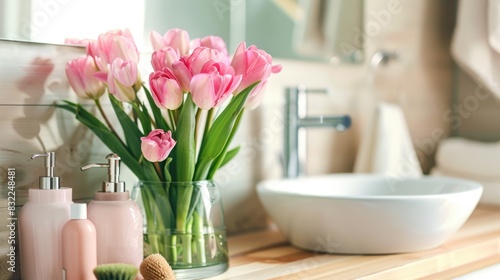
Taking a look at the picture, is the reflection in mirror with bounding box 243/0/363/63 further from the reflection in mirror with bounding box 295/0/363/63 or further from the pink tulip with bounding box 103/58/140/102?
the pink tulip with bounding box 103/58/140/102

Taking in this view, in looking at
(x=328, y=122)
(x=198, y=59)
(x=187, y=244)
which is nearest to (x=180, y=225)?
(x=187, y=244)

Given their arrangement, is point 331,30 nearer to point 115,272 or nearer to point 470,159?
point 470,159

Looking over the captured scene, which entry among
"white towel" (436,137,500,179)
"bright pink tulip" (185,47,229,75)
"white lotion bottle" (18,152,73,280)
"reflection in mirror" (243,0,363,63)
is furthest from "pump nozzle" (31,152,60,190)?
"white towel" (436,137,500,179)

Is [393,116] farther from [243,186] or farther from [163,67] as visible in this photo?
[163,67]

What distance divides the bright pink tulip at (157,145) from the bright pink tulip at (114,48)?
115mm

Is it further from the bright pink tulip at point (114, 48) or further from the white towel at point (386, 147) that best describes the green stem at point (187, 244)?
the white towel at point (386, 147)

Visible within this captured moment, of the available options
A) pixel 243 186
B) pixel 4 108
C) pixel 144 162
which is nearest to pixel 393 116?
pixel 243 186

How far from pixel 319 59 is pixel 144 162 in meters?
0.66

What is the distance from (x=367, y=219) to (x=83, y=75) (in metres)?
0.50

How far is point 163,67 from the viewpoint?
0.98 meters


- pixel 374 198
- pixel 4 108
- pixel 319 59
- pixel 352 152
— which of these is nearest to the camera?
pixel 4 108

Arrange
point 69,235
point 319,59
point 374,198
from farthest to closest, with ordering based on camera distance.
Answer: point 319,59, point 374,198, point 69,235

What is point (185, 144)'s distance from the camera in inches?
39.6

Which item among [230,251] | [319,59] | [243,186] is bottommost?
[230,251]
